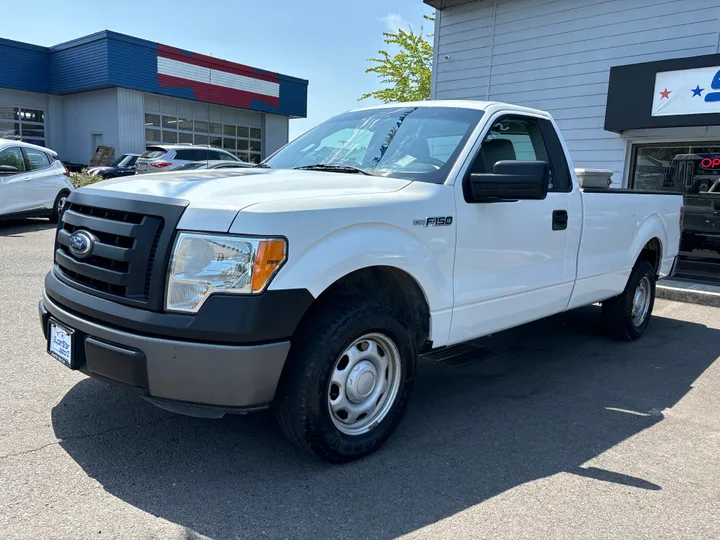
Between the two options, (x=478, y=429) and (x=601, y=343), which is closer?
(x=478, y=429)

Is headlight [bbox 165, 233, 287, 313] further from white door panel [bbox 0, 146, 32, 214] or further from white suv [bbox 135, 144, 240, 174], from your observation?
white suv [bbox 135, 144, 240, 174]

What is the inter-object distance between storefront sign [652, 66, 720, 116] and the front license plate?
9.22m

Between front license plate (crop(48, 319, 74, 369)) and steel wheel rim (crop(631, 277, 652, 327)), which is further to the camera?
steel wheel rim (crop(631, 277, 652, 327))

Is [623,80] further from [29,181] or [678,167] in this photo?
[29,181]

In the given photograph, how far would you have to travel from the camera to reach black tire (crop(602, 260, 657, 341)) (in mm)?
5773

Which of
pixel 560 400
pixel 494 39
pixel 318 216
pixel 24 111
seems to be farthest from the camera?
pixel 24 111

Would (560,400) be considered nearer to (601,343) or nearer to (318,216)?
(601,343)

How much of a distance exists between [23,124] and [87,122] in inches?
112

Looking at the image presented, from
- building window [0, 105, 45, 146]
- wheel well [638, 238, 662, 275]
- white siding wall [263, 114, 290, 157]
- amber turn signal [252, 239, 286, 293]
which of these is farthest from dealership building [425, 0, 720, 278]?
building window [0, 105, 45, 146]

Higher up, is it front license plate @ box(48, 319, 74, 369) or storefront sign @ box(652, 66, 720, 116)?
storefront sign @ box(652, 66, 720, 116)

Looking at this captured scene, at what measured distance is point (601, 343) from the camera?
5926mm

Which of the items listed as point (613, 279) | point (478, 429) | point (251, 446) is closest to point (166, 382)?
point (251, 446)

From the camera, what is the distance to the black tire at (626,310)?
5.77 m

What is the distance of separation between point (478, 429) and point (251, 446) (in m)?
1.40
